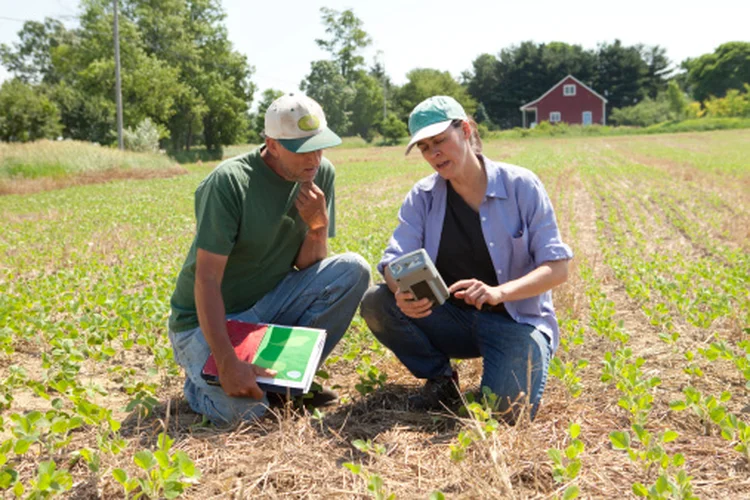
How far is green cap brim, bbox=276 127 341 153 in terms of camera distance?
304 centimetres

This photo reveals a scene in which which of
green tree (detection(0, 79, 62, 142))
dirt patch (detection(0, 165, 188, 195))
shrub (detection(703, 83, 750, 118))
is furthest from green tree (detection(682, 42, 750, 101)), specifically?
green tree (detection(0, 79, 62, 142))

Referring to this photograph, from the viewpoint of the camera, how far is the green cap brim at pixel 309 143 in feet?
9.98

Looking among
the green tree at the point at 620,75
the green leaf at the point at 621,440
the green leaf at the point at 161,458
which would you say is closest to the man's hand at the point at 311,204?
the green leaf at the point at 161,458

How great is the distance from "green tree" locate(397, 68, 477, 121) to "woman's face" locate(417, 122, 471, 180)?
60.9 metres

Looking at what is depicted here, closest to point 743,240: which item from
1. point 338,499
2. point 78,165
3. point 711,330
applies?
point 711,330

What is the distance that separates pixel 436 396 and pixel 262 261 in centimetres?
109

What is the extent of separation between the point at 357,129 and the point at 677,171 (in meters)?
48.7

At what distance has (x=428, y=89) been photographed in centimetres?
6419

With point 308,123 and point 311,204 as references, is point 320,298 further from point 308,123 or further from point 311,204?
point 308,123

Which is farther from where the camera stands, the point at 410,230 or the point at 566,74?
the point at 566,74

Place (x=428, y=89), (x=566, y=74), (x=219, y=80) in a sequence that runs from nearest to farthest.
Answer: (x=219, y=80) < (x=428, y=89) < (x=566, y=74)

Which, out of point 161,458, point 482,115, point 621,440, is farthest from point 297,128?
point 482,115

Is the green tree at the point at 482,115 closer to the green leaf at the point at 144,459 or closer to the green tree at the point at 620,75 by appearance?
the green tree at the point at 620,75

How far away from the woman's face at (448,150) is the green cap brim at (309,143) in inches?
16.4
